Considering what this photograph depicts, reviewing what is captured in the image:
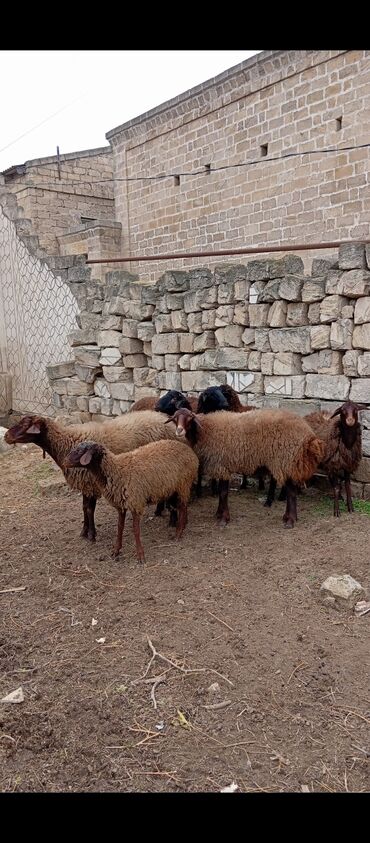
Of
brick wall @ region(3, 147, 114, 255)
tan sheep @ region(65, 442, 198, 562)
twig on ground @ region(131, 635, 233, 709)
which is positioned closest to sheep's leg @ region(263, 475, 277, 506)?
tan sheep @ region(65, 442, 198, 562)

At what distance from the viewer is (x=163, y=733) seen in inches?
121

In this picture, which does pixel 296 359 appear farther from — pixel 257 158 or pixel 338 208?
pixel 257 158

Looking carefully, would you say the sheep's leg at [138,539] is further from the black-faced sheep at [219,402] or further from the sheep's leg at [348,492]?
the sheep's leg at [348,492]

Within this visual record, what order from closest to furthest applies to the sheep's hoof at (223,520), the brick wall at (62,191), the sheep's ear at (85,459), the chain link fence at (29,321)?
the sheep's ear at (85,459) < the sheep's hoof at (223,520) < the chain link fence at (29,321) < the brick wall at (62,191)

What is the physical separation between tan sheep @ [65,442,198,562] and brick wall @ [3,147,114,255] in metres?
13.0

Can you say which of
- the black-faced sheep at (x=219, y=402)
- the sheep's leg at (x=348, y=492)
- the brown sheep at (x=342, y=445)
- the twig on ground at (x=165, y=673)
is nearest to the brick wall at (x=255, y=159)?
the black-faced sheep at (x=219, y=402)

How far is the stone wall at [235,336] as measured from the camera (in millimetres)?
6316

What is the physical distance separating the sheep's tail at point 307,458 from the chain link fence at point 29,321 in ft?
19.3

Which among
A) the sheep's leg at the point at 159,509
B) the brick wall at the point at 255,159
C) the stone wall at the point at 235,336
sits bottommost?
the sheep's leg at the point at 159,509

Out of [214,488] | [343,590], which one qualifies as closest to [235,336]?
[214,488]

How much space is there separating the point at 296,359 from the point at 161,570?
306 cm

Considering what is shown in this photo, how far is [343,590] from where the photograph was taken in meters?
4.37

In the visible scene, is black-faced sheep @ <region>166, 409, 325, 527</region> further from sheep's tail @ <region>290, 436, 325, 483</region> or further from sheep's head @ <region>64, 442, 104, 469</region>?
sheep's head @ <region>64, 442, 104, 469</region>
